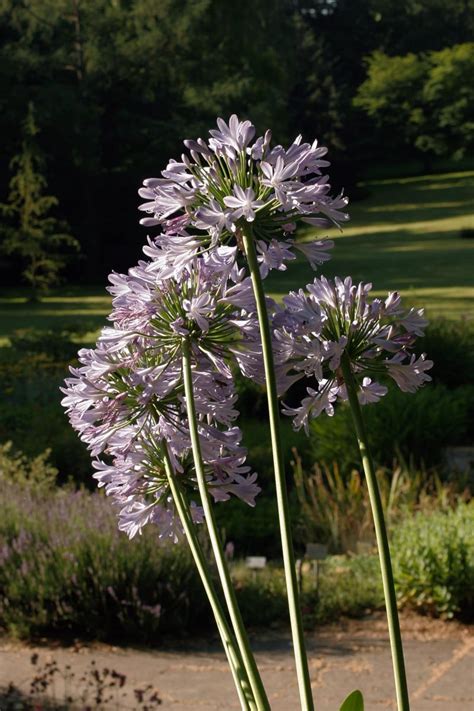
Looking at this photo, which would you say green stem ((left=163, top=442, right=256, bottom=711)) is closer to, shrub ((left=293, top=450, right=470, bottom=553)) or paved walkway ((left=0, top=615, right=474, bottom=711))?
paved walkway ((left=0, top=615, right=474, bottom=711))

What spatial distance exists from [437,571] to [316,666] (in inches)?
34.0

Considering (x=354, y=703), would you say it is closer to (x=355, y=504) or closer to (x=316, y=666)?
(x=316, y=666)

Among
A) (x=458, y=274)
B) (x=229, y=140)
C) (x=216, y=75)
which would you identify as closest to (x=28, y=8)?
(x=216, y=75)

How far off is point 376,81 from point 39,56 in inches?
994

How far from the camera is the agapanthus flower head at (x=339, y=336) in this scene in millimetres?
1097

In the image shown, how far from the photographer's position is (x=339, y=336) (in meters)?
1.13

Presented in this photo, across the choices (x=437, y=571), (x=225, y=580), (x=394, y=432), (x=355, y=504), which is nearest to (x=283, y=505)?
(x=225, y=580)

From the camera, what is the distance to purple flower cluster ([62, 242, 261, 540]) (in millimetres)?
1110

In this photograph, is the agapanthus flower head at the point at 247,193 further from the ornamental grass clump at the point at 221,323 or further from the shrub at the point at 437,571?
the shrub at the point at 437,571

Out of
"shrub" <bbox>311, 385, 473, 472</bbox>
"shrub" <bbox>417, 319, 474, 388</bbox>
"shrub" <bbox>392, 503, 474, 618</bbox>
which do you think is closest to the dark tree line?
"shrub" <bbox>417, 319, 474, 388</bbox>

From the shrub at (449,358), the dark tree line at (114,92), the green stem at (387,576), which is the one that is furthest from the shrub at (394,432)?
the dark tree line at (114,92)

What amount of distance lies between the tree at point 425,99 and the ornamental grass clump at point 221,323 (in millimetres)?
47814

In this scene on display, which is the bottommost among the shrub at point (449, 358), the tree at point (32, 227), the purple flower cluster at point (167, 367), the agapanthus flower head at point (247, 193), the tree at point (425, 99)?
the purple flower cluster at point (167, 367)

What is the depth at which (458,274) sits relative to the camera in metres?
27.4
